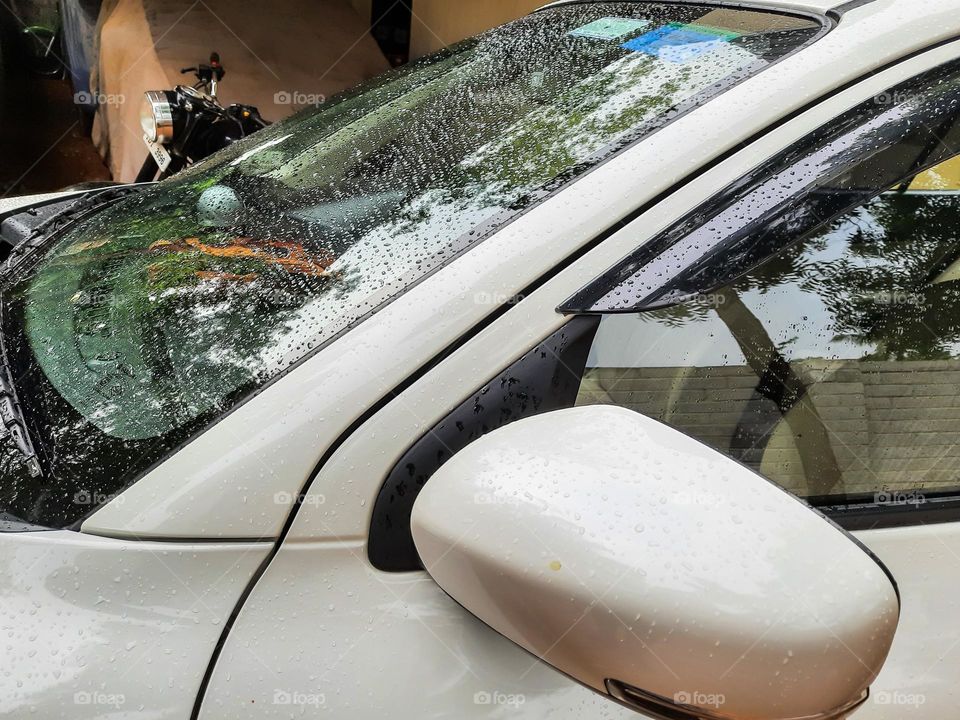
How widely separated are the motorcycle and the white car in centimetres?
196

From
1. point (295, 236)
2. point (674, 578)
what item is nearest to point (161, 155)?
point (295, 236)

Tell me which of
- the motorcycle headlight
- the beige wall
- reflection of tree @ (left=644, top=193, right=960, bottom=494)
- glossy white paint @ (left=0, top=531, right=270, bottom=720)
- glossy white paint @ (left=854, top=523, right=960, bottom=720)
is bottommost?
glossy white paint @ (left=854, top=523, right=960, bottom=720)

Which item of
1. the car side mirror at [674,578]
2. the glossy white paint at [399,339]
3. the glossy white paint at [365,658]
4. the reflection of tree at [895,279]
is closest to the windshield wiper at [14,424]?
the glossy white paint at [399,339]

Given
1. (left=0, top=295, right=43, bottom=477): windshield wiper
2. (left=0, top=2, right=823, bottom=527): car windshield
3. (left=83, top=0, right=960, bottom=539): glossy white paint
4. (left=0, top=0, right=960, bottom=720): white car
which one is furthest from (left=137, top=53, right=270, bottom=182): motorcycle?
(left=83, top=0, right=960, bottom=539): glossy white paint

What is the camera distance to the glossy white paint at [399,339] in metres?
0.98

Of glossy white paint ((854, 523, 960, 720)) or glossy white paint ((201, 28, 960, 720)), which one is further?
glossy white paint ((854, 523, 960, 720))

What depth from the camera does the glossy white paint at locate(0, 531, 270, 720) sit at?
2.99 feet

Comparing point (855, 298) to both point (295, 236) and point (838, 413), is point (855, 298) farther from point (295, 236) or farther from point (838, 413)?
point (295, 236)

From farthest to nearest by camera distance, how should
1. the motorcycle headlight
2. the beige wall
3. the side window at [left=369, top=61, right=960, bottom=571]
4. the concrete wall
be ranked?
the beige wall, the motorcycle headlight, the concrete wall, the side window at [left=369, top=61, right=960, bottom=571]

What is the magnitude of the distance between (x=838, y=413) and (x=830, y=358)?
0.08 m

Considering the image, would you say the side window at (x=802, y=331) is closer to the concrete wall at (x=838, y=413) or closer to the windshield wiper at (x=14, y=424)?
the concrete wall at (x=838, y=413)

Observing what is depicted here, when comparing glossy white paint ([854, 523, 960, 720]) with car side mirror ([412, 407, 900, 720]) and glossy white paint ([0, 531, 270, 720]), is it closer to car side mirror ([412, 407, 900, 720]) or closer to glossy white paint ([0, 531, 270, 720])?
car side mirror ([412, 407, 900, 720])

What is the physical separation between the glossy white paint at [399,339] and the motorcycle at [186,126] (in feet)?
7.84

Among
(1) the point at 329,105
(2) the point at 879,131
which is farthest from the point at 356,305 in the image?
(1) the point at 329,105
